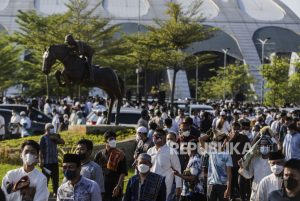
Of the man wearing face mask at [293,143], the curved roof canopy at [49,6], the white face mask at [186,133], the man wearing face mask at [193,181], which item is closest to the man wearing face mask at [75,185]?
the man wearing face mask at [193,181]

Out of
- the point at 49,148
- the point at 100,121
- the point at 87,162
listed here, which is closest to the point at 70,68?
the point at 100,121

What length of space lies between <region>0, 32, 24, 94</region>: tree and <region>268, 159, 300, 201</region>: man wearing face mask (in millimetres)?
45252

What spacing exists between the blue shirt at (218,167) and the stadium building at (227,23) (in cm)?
5789

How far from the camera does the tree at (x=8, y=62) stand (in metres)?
50.5

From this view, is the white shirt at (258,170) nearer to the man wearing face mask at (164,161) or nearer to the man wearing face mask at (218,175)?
the man wearing face mask at (218,175)

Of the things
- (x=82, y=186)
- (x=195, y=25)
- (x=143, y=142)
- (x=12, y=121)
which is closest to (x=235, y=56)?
(x=195, y=25)

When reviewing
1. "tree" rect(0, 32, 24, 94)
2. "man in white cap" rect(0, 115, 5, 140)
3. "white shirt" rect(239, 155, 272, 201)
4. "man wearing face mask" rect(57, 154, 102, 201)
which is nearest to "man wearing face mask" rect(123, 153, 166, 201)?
"man wearing face mask" rect(57, 154, 102, 201)

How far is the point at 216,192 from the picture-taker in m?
11.0

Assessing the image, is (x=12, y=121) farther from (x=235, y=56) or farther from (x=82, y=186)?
(x=235, y=56)

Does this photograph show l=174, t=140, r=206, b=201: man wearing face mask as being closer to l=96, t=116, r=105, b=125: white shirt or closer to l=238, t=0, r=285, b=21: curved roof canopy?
l=96, t=116, r=105, b=125: white shirt

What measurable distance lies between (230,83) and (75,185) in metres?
54.9

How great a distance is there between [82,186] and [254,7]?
8127 centimetres

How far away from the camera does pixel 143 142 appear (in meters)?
11.7

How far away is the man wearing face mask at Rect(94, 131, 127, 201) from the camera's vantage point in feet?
34.1
